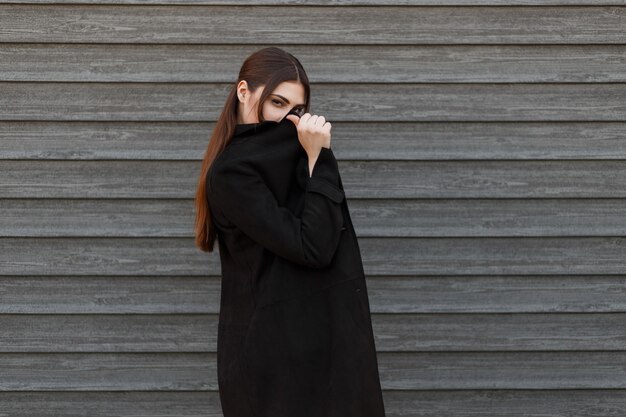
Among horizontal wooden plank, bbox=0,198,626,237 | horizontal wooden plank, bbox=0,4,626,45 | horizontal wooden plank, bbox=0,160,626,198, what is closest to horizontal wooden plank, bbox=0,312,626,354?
horizontal wooden plank, bbox=0,198,626,237

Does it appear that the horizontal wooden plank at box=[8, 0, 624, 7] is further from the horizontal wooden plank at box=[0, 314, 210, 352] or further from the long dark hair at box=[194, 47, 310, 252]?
the horizontal wooden plank at box=[0, 314, 210, 352]

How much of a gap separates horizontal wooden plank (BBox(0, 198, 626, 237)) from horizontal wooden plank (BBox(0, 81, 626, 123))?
1.11 ft

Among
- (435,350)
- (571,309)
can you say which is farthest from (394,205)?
(571,309)

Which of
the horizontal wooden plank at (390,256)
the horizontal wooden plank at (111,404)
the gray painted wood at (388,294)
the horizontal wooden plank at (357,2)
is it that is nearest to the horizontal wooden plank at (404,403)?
the horizontal wooden plank at (111,404)

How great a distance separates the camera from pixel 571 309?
341cm

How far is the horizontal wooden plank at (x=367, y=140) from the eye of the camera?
3.34 meters

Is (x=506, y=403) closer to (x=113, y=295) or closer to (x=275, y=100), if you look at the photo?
(x=113, y=295)

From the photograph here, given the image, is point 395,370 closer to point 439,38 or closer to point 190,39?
point 439,38

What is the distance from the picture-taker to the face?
2.39m

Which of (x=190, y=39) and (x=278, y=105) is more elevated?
(x=190, y=39)

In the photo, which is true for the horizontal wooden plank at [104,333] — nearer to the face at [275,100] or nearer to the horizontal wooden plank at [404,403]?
the horizontal wooden plank at [404,403]

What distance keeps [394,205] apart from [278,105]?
109cm

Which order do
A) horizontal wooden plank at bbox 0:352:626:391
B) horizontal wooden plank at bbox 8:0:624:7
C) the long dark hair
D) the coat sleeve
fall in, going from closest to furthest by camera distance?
the coat sleeve
the long dark hair
horizontal wooden plank at bbox 8:0:624:7
horizontal wooden plank at bbox 0:352:626:391

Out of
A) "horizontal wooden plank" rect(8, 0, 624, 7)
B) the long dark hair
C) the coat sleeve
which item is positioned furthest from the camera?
"horizontal wooden plank" rect(8, 0, 624, 7)
